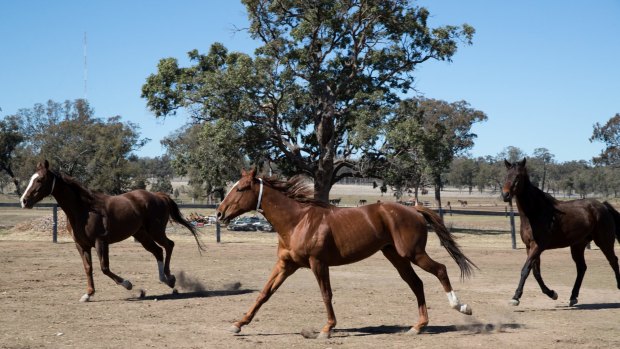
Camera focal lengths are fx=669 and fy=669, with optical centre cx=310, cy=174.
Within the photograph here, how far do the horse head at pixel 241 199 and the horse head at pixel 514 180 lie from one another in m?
4.00

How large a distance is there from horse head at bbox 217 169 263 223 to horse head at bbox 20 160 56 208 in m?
4.11

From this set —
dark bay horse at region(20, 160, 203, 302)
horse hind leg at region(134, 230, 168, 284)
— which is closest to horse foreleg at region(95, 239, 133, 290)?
dark bay horse at region(20, 160, 203, 302)

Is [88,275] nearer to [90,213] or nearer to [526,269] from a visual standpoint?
[90,213]

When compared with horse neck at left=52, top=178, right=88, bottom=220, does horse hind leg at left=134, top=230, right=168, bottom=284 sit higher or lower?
lower

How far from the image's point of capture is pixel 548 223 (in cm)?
1100

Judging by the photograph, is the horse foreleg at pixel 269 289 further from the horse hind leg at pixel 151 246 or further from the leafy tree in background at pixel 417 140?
the leafy tree in background at pixel 417 140

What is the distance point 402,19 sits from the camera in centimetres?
3431

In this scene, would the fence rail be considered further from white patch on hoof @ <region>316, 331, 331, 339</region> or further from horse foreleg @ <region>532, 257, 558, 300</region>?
white patch on hoof @ <region>316, 331, 331, 339</region>

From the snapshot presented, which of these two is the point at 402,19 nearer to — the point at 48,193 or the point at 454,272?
the point at 454,272

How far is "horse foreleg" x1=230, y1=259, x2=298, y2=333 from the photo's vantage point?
8.41m

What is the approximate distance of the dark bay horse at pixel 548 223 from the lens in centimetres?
1077

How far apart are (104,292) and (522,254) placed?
1434 cm

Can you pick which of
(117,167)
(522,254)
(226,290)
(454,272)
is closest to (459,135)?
(117,167)

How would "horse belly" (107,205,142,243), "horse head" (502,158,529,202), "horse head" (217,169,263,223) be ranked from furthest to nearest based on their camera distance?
"horse belly" (107,205,142,243), "horse head" (502,158,529,202), "horse head" (217,169,263,223)
